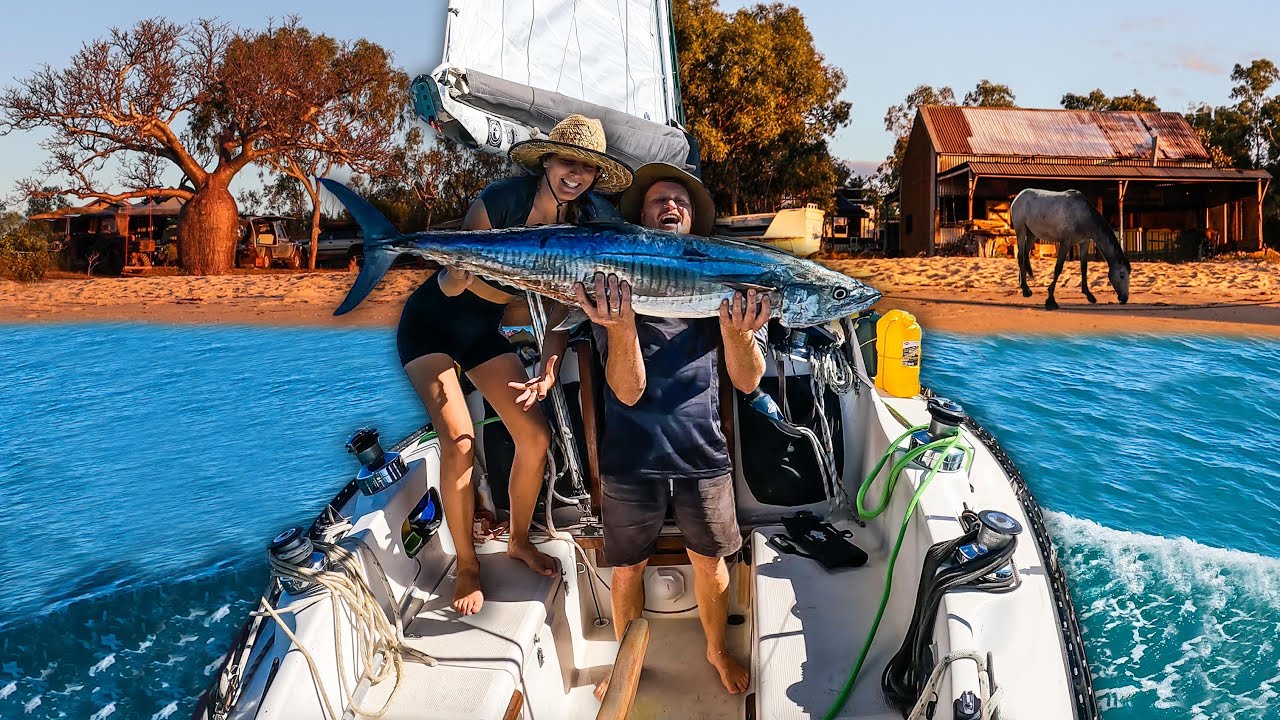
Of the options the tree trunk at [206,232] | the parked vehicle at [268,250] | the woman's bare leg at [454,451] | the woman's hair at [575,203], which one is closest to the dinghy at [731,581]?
the woman's bare leg at [454,451]

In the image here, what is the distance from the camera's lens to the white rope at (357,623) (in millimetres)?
2314

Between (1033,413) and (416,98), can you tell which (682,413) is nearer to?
(416,98)

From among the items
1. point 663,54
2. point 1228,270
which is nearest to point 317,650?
point 663,54

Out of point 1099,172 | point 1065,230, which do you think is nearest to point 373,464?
point 1065,230

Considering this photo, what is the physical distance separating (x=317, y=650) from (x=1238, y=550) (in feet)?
28.1

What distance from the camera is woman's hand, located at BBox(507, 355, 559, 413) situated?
8.86 ft

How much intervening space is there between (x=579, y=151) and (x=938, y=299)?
16.6 meters

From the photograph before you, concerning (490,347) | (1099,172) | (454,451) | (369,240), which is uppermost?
(1099,172)

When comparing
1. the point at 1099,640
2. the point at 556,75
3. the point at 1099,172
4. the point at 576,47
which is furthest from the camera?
the point at 1099,172

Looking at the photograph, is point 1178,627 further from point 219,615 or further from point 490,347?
point 219,615

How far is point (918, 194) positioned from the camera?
1089 inches

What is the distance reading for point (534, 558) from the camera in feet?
10.4

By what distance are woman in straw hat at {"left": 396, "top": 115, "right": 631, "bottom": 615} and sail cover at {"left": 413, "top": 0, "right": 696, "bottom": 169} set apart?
103 centimetres

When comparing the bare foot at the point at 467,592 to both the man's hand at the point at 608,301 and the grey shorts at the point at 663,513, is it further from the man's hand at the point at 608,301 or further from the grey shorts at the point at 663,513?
the man's hand at the point at 608,301
